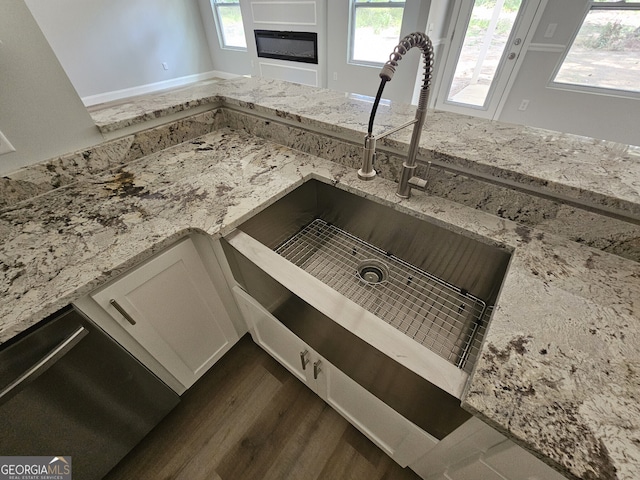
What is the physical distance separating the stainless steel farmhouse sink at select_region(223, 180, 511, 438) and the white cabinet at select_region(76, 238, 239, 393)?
0.16m

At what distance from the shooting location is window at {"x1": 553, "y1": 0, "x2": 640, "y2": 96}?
2.27m

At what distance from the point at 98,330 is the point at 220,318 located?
45 cm

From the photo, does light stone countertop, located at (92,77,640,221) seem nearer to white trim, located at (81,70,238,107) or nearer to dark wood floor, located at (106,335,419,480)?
dark wood floor, located at (106,335,419,480)

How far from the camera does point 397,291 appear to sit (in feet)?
3.03

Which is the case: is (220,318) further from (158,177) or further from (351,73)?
(351,73)

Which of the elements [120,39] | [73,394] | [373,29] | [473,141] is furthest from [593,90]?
[120,39]

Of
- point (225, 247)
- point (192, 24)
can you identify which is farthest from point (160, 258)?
point (192, 24)

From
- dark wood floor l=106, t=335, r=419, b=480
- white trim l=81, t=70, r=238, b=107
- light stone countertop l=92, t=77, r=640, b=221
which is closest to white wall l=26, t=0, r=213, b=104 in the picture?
white trim l=81, t=70, r=238, b=107

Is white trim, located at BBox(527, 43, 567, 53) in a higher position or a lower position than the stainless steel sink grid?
higher

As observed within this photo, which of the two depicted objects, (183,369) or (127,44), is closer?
(183,369)

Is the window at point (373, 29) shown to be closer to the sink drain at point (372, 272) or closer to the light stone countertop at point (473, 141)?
the light stone countertop at point (473, 141)

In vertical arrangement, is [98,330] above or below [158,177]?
below

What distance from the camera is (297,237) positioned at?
1120 millimetres

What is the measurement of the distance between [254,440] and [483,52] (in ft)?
13.3
